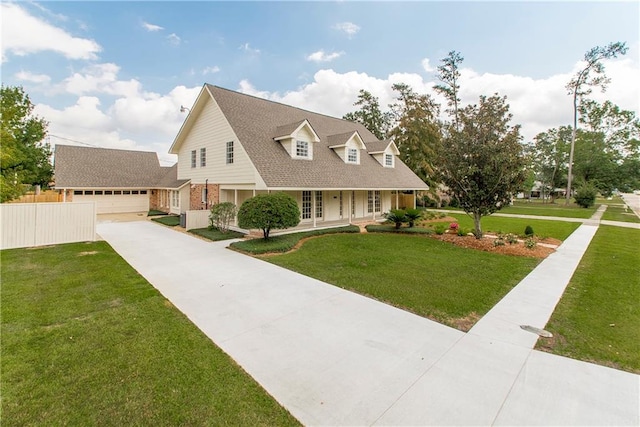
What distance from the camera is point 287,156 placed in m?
15.6

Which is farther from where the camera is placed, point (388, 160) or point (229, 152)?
point (388, 160)

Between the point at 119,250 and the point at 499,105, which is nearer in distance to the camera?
the point at 119,250

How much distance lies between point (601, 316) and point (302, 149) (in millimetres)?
13804

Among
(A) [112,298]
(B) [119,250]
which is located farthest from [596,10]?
(B) [119,250]

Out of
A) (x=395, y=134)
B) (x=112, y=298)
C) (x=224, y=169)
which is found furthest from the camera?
(x=395, y=134)

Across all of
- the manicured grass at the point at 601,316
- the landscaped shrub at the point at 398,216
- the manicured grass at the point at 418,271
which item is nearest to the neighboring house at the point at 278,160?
the landscaped shrub at the point at 398,216

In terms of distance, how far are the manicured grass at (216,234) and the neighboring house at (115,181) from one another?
6.35 metres

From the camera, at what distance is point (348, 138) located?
1864 centimetres

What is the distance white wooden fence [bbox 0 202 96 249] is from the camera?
10.5 meters

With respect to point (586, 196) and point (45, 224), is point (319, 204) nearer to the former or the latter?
point (45, 224)

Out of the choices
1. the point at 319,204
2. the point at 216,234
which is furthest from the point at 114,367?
the point at 319,204

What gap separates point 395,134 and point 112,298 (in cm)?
2862

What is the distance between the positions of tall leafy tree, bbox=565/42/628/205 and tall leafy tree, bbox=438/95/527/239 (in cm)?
3136

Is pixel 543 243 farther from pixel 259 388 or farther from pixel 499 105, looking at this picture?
pixel 259 388
